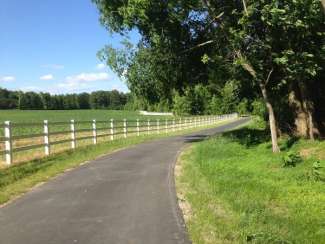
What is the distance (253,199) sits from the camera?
9.91m

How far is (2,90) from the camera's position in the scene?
200 metres

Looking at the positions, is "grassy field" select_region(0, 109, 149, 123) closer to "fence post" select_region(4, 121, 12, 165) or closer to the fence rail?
the fence rail

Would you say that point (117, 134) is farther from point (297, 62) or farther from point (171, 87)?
point (297, 62)

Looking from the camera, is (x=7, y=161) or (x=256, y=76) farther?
(x=256, y=76)

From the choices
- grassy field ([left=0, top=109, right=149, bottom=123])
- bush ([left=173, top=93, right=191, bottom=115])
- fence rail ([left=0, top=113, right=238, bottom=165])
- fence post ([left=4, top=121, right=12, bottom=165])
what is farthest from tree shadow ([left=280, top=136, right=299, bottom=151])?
bush ([left=173, top=93, right=191, bottom=115])

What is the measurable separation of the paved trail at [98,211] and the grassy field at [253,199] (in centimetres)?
41

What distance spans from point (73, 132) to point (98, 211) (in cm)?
1378

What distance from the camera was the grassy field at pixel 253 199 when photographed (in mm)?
7523

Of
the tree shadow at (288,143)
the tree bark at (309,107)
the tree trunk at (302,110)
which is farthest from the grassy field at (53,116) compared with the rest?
the tree bark at (309,107)

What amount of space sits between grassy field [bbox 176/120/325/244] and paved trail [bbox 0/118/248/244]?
0.41 metres

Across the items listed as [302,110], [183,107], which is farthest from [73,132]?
[183,107]

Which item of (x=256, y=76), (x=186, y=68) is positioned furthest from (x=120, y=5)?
(x=256, y=76)

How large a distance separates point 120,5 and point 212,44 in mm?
4394

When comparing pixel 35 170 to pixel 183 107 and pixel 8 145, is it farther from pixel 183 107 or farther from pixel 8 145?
pixel 183 107
